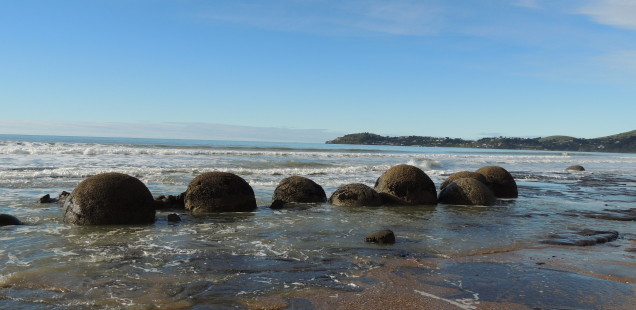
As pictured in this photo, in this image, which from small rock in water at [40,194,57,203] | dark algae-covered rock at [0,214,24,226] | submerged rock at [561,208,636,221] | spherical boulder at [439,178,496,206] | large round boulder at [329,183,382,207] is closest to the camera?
dark algae-covered rock at [0,214,24,226]

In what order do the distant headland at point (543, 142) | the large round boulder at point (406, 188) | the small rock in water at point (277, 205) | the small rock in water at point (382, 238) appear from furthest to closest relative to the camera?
the distant headland at point (543, 142) < the large round boulder at point (406, 188) < the small rock in water at point (277, 205) < the small rock in water at point (382, 238)

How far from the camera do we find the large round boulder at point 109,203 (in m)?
9.62

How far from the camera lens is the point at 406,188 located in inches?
552

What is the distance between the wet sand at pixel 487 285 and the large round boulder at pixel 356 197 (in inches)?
230

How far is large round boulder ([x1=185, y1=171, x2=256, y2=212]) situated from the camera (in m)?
11.8

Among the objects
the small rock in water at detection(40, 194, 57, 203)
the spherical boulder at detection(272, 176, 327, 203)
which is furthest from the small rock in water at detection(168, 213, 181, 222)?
the small rock in water at detection(40, 194, 57, 203)

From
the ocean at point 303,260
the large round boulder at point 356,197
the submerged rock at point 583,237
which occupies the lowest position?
the ocean at point 303,260

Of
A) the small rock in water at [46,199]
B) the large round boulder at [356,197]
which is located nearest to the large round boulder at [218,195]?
the large round boulder at [356,197]

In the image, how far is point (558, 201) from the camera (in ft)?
51.0

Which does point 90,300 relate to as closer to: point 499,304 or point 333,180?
point 499,304

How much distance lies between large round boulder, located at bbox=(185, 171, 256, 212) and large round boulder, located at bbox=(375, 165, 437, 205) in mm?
4048

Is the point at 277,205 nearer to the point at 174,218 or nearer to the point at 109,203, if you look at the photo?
the point at 174,218

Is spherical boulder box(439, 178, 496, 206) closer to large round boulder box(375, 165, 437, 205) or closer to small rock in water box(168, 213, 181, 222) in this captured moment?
large round boulder box(375, 165, 437, 205)

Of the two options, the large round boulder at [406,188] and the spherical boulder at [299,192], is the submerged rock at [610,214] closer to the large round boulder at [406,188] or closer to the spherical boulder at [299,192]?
the large round boulder at [406,188]
